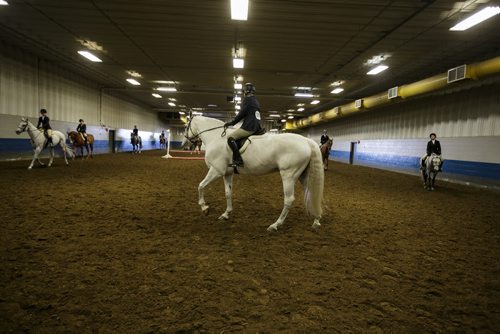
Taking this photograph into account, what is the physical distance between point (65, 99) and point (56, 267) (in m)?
A: 17.6

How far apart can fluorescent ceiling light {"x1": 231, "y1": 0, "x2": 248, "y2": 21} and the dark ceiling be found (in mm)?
200

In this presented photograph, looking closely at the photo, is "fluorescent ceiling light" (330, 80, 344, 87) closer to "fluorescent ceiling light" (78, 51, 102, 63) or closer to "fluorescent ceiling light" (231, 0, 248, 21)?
"fluorescent ceiling light" (231, 0, 248, 21)

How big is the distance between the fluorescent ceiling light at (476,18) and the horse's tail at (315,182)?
7.08m

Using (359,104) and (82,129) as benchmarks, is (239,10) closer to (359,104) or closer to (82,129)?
(82,129)

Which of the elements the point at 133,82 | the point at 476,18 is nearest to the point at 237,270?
the point at 476,18

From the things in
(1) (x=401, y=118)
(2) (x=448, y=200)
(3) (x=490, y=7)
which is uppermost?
(3) (x=490, y=7)

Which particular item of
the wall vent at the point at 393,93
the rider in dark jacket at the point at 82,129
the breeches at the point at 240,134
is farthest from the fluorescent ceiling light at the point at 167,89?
the breeches at the point at 240,134

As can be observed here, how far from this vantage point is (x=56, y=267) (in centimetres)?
281

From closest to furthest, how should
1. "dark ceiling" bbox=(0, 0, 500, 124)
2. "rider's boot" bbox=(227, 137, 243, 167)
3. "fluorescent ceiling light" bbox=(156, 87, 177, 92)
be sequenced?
"rider's boot" bbox=(227, 137, 243, 167) < "dark ceiling" bbox=(0, 0, 500, 124) < "fluorescent ceiling light" bbox=(156, 87, 177, 92)

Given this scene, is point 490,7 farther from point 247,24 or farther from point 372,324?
Result: point 372,324

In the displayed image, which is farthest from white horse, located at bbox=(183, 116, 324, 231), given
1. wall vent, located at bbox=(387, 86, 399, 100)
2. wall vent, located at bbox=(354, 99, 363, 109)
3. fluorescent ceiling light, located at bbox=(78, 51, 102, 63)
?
wall vent, located at bbox=(354, 99, 363, 109)

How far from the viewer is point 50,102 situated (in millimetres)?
15281

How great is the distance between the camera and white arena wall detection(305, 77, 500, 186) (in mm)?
10742

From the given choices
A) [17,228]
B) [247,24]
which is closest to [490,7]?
[247,24]
